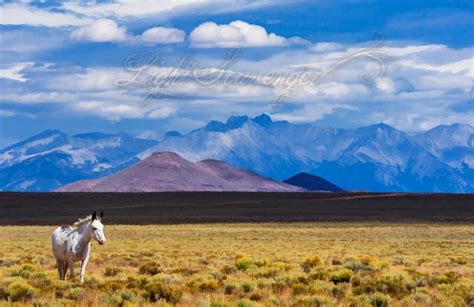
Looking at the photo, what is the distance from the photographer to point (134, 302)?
1578 centimetres

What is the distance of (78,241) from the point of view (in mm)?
19219

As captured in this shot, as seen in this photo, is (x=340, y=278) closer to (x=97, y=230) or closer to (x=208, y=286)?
(x=208, y=286)

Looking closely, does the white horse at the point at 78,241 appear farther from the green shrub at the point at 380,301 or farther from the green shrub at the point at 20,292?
the green shrub at the point at 380,301

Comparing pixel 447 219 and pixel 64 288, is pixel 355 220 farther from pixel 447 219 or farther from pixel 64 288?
pixel 64 288

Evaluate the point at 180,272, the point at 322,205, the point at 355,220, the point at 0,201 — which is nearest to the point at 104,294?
the point at 180,272

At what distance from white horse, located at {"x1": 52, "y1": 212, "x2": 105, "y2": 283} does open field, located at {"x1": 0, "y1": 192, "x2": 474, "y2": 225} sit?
202 feet

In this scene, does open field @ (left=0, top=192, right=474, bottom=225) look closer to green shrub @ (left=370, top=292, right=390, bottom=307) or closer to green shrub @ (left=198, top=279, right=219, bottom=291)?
green shrub @ (left=198, top=279, right=219, bottom=291)

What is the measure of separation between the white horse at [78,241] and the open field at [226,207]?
61539 millimetres

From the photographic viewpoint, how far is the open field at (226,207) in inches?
3413

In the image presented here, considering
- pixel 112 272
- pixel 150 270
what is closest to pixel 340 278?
pixel 150 270

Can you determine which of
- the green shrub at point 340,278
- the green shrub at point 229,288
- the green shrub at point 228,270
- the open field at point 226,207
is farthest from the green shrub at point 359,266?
the open field at point 226,207

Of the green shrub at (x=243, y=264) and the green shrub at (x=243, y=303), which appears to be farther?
the green shrub at (x=243, y=264)

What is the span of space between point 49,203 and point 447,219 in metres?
Answer: 59.9

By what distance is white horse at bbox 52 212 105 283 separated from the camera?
1889cm
